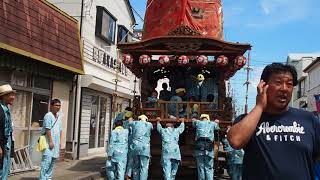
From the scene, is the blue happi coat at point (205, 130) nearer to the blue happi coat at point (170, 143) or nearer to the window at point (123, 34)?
the blue happi coat at point (170, 143)

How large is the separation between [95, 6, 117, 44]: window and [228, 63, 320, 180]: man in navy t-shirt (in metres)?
15.5

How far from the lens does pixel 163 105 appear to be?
38.9ft

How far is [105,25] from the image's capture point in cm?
1916

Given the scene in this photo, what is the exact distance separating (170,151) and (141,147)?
0.73 meters

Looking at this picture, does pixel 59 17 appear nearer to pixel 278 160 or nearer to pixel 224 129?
pixel 224 129

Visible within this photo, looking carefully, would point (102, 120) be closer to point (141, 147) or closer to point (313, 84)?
point (141, 147)

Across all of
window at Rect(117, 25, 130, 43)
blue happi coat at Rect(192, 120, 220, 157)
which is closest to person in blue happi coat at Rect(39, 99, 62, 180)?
blue happi coat at Rect(192, 120, 220, 157)

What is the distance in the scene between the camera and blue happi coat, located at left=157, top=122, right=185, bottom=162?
10969 millimetres

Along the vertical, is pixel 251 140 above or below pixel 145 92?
below

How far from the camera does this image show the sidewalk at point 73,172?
11375mm

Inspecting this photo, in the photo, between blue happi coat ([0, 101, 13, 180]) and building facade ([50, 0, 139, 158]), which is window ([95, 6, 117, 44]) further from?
blue happi coat ([0, 101, 13, 180])

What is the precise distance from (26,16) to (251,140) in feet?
33.6

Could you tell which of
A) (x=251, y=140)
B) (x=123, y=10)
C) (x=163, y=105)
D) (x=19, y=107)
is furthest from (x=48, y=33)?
(x=251, y=140)

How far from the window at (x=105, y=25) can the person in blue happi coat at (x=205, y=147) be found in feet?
28.2
